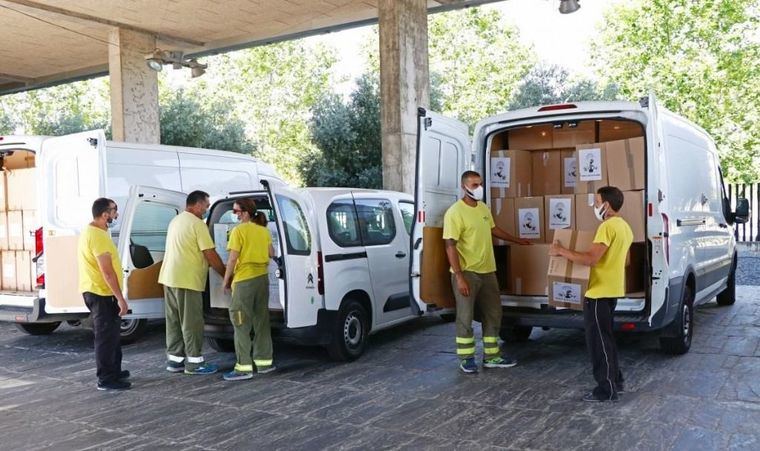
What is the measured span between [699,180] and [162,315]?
6089 mm

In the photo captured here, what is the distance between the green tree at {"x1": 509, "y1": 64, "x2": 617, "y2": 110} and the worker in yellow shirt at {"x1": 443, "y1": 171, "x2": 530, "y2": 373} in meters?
A: 13.3

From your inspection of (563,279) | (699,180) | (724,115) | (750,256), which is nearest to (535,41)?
(724,115)

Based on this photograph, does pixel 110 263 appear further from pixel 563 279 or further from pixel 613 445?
pixel 613 445

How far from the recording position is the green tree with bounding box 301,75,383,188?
17.2 m

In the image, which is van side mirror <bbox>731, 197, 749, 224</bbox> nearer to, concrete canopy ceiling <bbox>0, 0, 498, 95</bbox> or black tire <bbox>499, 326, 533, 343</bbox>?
black tire <bbox>499, 326, 533, 343</bbox>

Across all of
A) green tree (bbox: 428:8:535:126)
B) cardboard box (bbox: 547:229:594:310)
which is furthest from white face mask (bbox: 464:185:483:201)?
green tree (bbox: 428:8:535:126)

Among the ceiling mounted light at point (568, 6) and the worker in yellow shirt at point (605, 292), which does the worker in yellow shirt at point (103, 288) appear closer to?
the worker in yellow shirt at point (605, 292)

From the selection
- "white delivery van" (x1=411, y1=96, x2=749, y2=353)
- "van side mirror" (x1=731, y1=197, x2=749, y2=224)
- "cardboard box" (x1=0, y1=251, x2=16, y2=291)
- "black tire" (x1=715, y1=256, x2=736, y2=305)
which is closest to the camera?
"white delivery van" (x1=411, y1=96, x2=749, y2=353)

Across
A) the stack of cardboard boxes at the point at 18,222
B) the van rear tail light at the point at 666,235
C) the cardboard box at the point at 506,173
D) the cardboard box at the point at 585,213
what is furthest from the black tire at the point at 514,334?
the stack of cardboard boxes at the point at 18,222

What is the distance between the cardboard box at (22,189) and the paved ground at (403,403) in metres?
1.98

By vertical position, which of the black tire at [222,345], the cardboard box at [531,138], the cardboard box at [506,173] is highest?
the cardboard box at [531,138]

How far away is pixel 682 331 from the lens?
6625 millimetres

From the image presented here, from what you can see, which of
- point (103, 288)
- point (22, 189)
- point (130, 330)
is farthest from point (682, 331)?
point (22, 189)

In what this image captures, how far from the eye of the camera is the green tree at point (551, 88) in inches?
746
